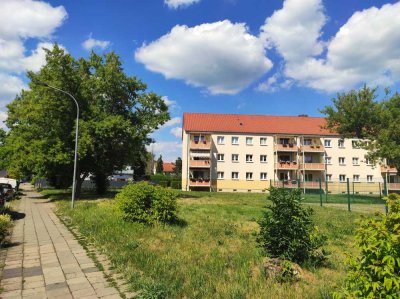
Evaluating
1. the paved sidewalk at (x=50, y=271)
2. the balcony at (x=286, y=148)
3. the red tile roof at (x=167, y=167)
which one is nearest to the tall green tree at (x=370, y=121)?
the balcony at (x=286, y=148)

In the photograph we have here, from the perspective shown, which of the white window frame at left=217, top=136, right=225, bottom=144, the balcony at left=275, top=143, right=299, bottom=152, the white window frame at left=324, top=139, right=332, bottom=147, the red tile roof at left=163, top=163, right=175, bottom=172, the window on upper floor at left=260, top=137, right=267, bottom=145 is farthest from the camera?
the red tile roof at left=163, top=163, right=175, bottom=172

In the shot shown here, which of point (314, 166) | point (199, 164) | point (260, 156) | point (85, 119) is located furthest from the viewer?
point (260, 156)

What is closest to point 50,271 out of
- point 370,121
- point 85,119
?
point 85,119

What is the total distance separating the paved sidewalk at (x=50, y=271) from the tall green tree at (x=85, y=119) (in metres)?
16.1

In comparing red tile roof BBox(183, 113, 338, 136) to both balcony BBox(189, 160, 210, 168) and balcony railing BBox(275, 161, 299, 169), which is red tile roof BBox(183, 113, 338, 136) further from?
balcony railing BBox(275, 161, 299, 169)

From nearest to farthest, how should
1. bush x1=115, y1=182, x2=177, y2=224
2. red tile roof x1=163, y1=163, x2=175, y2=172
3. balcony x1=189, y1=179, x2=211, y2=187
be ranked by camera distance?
bush x1=115, y1=182, x2=177, y2=224 → balcony x1=189, y1=179, x2=211, y2=187 → red tile roof x1=163, y1=163, x2=175, y2=172

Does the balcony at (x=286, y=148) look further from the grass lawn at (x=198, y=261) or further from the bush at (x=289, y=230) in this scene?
the bush at (x=289, y=230)

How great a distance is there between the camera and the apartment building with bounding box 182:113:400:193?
52.4m

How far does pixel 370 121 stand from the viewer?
112 ft

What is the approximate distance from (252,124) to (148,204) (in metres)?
45.0

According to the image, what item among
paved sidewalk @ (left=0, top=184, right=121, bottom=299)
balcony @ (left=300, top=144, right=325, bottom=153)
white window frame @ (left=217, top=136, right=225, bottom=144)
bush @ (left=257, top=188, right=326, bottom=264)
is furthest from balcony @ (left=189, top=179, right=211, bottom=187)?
bush @ (left=257, top=188, right=326, bottom=264)

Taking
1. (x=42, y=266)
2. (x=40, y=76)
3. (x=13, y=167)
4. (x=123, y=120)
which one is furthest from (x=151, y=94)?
(x=42, y=266)

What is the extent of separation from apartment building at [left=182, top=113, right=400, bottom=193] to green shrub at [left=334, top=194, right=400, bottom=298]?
47.8 m

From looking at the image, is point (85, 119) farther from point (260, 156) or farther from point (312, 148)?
point (312, 148)
